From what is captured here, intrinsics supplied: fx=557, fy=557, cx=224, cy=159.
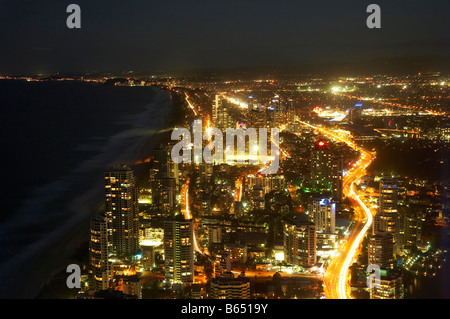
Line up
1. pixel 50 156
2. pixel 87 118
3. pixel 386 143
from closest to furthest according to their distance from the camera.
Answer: pixel 50 156 < pixel 386 143 < pixel 87 118

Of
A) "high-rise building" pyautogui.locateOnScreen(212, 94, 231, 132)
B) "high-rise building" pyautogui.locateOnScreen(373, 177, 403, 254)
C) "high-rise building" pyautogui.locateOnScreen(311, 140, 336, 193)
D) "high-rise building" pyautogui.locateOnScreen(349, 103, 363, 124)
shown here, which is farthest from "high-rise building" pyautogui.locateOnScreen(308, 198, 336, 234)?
"high-rise building" pyautogui.locateOnScreen(349, 103, 363, 124)

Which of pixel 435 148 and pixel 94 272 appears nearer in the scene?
pixel 94 272

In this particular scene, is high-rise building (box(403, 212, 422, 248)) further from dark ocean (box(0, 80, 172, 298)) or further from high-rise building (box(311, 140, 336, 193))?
dark ocean (box(0, 80, 172, 298))

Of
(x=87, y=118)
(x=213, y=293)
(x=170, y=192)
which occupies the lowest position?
(x=213, y=293)

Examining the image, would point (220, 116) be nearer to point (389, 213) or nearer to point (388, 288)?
point (389, 213)

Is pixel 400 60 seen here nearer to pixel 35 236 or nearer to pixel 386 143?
pixel 386 143

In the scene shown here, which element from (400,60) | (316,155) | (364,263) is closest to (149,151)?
(316,155)

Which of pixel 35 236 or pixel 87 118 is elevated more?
pixel 87 118

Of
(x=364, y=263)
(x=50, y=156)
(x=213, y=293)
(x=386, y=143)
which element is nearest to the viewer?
(x=213, y=293)
